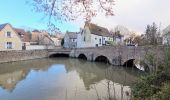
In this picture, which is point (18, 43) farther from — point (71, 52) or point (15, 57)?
point (71, 52)

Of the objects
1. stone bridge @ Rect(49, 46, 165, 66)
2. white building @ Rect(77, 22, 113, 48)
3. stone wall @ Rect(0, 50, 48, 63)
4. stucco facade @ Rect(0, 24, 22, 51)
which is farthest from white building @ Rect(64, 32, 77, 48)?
stucco facade @ Rect(0, 24, 22, 51)

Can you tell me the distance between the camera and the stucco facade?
3000 cm

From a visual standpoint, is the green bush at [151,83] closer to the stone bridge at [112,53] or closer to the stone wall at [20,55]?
the stone bridge at [112,53]

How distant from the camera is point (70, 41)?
49219 millimetres

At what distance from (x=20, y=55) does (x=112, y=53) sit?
12.8m

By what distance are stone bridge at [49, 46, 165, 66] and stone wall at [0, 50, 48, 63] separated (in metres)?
2.69

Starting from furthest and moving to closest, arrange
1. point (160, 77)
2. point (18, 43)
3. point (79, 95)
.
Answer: point (18, 43), point (79, 95), point (160, 77)

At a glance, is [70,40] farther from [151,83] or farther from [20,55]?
[151,83]

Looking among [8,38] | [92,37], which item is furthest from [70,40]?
[8,38]

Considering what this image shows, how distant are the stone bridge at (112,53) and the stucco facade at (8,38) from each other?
6.57 metres

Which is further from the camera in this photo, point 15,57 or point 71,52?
point 71,52

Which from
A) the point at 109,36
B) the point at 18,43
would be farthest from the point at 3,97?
the point at 109,36

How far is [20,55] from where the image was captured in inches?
1165

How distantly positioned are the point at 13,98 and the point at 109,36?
35.4m
